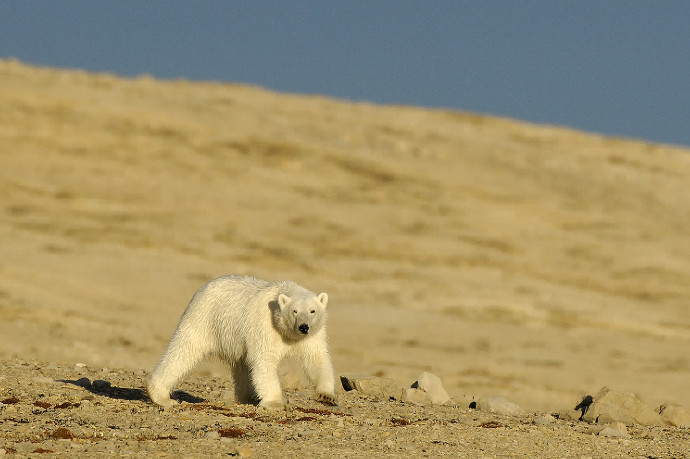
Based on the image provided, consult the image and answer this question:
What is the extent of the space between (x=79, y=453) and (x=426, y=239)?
26575mm

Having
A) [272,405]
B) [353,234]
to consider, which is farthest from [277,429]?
[353,234]

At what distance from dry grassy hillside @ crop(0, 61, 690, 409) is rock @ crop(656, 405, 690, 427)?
5261mm

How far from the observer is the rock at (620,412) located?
1232cm

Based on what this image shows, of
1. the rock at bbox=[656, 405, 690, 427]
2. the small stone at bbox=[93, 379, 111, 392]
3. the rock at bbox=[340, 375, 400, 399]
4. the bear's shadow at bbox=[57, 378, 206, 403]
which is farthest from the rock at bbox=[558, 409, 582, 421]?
the small stone at bbox=[93, 379, 111, 392]

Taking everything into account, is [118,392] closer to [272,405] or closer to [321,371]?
[272,405]

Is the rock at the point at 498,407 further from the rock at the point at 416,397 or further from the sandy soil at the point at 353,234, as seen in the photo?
the sandy soil at the point at 353,234

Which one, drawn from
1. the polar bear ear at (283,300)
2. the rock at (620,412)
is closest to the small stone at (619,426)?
the rock at (620,412)

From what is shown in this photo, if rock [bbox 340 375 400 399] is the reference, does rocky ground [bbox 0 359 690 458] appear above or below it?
below

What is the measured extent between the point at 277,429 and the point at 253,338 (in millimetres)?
1453

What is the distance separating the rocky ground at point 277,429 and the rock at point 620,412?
1.05 ft

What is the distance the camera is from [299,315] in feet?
35.0

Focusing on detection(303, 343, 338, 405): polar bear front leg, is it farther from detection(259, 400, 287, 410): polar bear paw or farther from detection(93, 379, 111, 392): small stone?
detection(93, 379, 111, 392): small stone

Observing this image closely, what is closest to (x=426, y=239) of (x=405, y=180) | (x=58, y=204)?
(x=405, y=180)

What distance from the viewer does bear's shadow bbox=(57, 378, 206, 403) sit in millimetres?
12148
